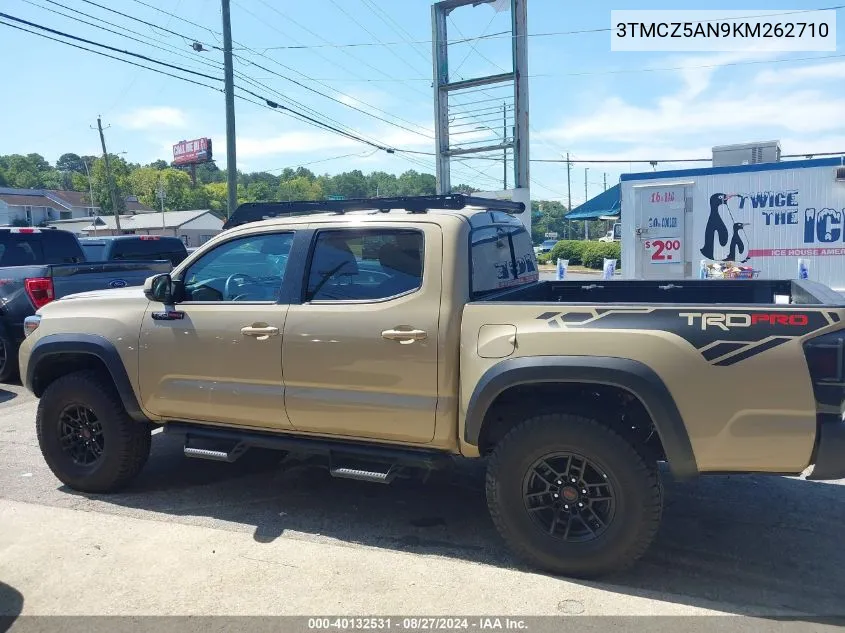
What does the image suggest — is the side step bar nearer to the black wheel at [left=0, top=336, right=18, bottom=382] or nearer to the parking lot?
the parking lot

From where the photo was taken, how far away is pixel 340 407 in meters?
3.94

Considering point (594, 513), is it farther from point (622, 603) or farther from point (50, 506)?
point (50, 506)

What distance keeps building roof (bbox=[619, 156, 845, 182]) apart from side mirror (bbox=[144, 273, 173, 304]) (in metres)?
10.2

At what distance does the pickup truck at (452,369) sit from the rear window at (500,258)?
2 cm

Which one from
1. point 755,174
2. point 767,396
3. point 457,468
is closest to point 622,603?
point 767,396

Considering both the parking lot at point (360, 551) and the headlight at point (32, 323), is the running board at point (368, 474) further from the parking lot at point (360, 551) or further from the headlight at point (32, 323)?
the headlight at point (32, 323)

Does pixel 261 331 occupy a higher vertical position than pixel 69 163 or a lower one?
lower

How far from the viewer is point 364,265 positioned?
4074mm

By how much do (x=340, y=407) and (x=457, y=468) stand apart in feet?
5.46

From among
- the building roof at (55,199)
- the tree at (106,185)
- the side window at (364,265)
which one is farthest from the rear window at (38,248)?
the tree at (106,185)

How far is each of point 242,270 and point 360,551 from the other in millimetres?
1931

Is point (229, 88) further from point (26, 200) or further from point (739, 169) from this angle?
point (26, 200)

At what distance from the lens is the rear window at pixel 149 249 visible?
Result: 38.8 ft

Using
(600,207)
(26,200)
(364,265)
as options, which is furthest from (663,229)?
(26,200)
